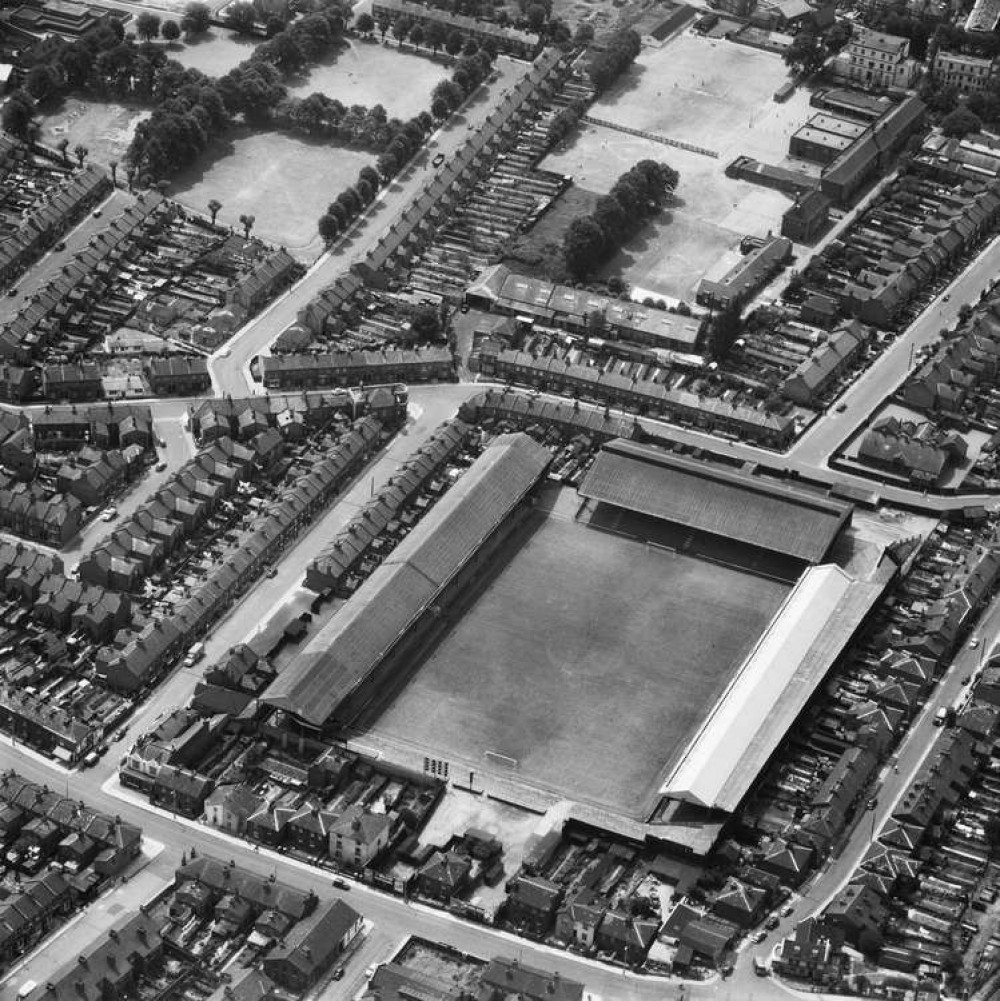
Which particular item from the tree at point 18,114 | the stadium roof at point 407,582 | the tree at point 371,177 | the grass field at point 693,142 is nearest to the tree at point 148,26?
the tree at point 18,114

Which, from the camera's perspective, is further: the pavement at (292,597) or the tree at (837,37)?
the tree at (837,37)

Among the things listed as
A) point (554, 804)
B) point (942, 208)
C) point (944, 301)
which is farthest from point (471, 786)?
point (942, 208)

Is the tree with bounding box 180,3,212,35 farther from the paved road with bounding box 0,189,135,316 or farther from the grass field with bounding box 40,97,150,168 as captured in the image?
the paved road with bounding box 0,189,135,316

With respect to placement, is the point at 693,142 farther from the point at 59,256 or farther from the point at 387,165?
the point at 59,256

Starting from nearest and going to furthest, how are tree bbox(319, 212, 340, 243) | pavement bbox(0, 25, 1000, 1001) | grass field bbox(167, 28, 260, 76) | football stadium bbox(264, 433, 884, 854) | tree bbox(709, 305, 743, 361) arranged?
pavement bbox(0, 25, 1000, 1001) → football stadium bbox(264, 433, 884, 854) → tree bbox(709, 305, 743, 361) → tree bbox(319, 212, 340, 243) → grass field bbox(167, 28, 260, 76)

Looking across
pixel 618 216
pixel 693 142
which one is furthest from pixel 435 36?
pixel 618 216

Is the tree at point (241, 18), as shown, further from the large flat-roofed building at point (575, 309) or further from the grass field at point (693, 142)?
the large flat-roofed building at point (575, 309)

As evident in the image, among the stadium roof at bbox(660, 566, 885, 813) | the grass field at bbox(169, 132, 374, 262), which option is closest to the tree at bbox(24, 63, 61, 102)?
the grass field at bbox(169, 132, 374, 262)

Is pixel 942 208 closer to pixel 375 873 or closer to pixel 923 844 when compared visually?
pixel 923 844
